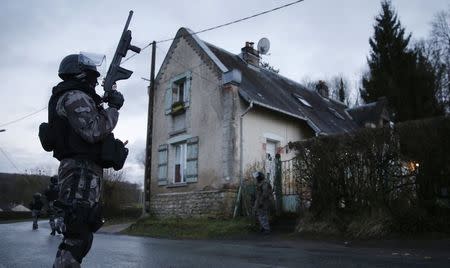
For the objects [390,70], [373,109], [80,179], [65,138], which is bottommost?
[80,179]

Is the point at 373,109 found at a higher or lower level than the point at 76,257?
higher

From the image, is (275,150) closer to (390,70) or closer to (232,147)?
(232,147)

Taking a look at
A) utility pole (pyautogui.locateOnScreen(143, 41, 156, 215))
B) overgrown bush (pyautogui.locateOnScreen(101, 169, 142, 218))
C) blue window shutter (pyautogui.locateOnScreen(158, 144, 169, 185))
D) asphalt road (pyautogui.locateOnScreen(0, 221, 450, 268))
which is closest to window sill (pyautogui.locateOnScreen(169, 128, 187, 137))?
blue window shutter (pyautogui.locateOnScreen(158, 144, 169, 185))

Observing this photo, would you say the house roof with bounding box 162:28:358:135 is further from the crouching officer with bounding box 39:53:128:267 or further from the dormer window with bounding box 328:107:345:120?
the crouching officer with bounding box 39:53:128:267

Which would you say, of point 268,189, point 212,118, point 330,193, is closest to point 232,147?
point 212,118

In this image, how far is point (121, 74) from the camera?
12.9ft

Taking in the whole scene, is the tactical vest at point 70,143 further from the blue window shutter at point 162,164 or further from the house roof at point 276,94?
the blue window shutter at point 162,164

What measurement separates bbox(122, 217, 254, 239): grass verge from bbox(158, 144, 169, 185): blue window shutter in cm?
371

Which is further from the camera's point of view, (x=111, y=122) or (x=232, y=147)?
(x=232, y=147)

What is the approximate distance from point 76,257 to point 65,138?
2.85ft

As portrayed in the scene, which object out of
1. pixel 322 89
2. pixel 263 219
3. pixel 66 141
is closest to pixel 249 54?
pixel 322 89

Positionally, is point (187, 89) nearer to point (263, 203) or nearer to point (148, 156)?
point (148, 156)

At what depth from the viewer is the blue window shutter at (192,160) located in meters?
18.5

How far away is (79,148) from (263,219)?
939 centimetres
